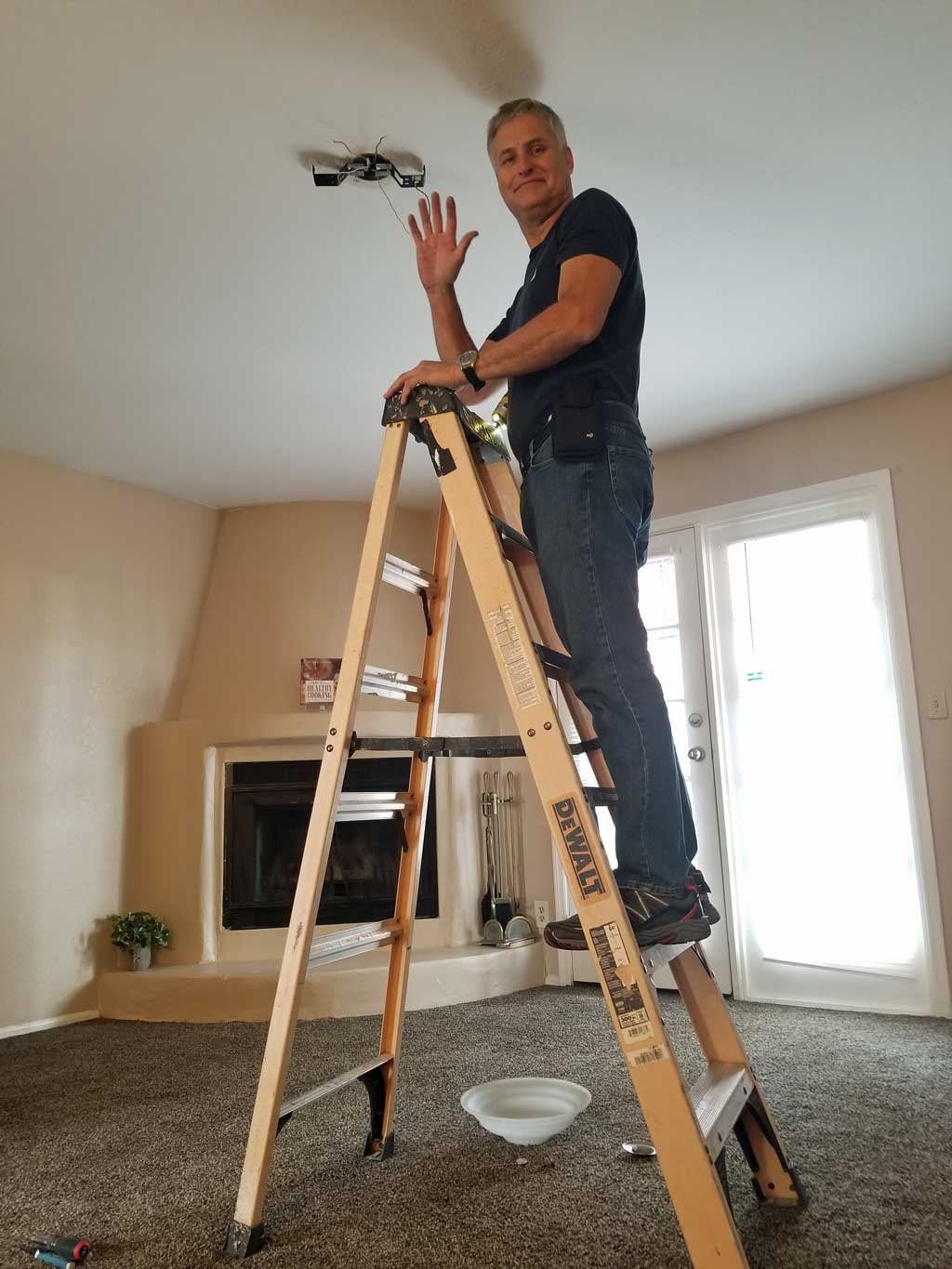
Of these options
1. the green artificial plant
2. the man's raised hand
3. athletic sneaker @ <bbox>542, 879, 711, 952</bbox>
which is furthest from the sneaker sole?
the green artificial plant

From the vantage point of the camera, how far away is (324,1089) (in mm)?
1517

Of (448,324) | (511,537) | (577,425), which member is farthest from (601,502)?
(448,324)

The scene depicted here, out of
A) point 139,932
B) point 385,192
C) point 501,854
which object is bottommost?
point 139,932

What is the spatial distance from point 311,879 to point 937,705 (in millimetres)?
2775

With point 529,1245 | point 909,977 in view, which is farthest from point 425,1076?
point 909,977

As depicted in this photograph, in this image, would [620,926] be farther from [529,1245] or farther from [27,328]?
[27,328]

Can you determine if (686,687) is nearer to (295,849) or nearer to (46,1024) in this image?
(295,849)

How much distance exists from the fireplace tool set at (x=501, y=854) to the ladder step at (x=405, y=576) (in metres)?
2.62

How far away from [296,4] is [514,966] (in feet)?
11.7

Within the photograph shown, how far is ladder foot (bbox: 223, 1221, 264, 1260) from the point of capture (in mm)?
1354

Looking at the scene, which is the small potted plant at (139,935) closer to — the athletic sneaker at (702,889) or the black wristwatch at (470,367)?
the athletic sneaker at (702,889)

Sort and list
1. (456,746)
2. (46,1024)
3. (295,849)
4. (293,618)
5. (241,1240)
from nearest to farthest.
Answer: (241,1240) → (456,746) → (46,1024) → (295,849) → (293,618)

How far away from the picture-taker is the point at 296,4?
5.88ft

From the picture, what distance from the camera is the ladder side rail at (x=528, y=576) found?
166 centimetres
